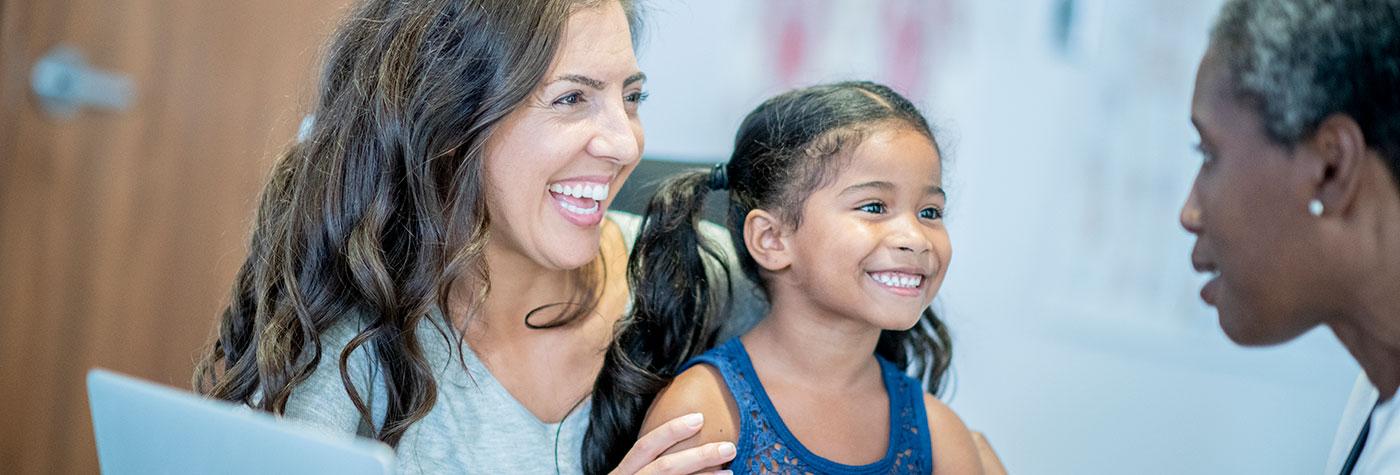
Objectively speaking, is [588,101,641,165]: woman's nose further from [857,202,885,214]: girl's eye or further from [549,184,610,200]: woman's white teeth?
[857,202,885,214]: girl's eye

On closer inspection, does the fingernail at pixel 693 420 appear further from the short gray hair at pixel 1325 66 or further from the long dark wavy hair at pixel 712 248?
the short gray hair at pixel 1325 66

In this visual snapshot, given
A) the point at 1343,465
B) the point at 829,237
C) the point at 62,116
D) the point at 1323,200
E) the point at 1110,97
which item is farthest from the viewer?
the point at 1110,97

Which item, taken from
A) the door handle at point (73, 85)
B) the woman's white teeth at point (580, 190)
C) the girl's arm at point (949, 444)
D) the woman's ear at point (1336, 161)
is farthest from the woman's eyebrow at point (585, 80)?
the door handle at point (73, 85)

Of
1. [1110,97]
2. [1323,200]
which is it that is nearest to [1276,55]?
[1323,200]

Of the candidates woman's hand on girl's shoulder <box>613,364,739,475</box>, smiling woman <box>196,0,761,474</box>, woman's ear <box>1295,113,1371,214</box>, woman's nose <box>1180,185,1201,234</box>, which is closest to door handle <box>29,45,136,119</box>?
smiling woman <box>196,0,761,474</box>

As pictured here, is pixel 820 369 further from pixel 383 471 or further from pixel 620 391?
pixel 383 471

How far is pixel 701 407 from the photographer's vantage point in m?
1.41

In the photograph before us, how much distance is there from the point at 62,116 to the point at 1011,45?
1783mm

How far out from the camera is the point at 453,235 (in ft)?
4.83

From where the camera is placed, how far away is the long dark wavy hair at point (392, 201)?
140 centimetres

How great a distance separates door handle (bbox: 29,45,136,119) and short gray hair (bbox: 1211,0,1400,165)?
1982mm

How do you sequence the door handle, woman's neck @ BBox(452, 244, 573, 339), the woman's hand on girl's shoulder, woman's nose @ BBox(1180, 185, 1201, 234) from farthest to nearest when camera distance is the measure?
the door handle
woman's neck @ BBox(452, 244, 573, 339)
the woman's hand on girl's shoulder
woman's nose @ BBox(1180, 185, 1201, 234)

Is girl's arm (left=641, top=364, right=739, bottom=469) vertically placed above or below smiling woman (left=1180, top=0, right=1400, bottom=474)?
below

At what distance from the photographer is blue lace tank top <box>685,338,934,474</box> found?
1.40 m
